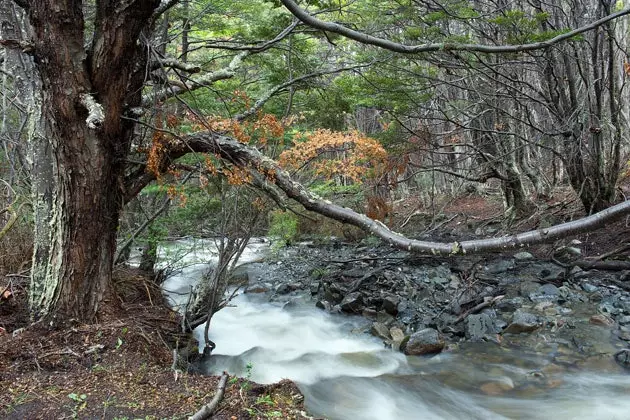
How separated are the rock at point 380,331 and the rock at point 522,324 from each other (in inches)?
72.7

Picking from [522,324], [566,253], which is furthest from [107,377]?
[566,253]

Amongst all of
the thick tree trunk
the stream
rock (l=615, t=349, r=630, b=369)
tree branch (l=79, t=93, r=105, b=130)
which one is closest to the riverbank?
rock (l=615, t=349, r=630, b=369)

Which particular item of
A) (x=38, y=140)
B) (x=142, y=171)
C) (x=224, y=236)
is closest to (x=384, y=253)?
(x=224, y=236)

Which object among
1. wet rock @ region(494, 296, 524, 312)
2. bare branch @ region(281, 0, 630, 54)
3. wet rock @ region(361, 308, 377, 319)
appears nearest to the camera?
bare branch @ region(281, 0, 630, 54)

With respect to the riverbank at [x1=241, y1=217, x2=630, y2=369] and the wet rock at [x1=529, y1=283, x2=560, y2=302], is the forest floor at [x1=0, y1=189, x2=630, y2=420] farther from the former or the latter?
A: the wet rock at [x1=529, y1=283, x2=560, y2=302]

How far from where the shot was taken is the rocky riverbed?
6789 millimetres

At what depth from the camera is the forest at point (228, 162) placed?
3656 millimetres

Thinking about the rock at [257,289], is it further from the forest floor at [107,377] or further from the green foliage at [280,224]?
the forest floor at [107,377]

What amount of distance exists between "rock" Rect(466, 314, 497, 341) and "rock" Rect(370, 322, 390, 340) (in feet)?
4.18

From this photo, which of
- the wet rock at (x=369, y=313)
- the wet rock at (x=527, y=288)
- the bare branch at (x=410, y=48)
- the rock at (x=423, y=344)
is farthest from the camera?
the wet rock at (x=527, y=288)

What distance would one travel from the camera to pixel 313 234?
15.6 m

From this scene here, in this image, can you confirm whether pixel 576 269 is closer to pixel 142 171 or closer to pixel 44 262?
pixel 142 171

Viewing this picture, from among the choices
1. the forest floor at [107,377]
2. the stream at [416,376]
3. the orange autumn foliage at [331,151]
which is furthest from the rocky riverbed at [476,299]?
the forest floor at [107,377]

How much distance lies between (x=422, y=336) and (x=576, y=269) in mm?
4069
